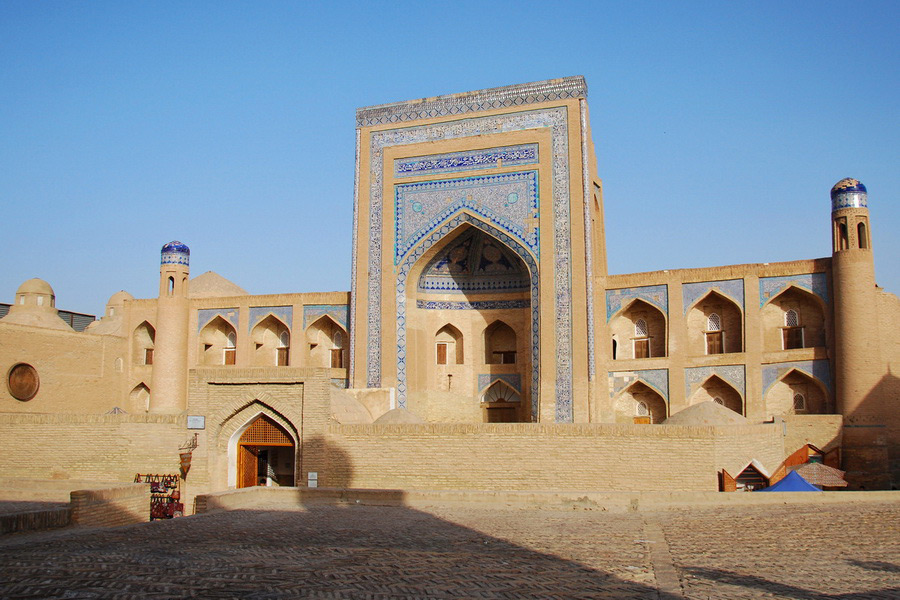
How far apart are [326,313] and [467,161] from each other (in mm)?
4585

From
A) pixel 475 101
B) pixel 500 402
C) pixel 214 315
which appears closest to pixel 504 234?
pixel 475 101

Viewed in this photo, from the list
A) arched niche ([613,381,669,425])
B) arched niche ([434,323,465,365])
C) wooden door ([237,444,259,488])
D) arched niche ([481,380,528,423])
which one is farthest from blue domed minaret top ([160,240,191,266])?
arched niche ([613,381,669,425])

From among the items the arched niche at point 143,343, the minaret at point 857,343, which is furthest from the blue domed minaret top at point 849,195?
the arched niche at point 143,343

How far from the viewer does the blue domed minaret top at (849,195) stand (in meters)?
14.9

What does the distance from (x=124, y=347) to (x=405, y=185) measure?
7.94 m

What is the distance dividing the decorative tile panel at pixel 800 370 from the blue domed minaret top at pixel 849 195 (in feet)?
8.78

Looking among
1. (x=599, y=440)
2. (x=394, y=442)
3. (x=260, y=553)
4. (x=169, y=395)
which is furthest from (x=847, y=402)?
(x=169, y=395)

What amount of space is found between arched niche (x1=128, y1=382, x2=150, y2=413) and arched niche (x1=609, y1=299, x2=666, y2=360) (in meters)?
10.9

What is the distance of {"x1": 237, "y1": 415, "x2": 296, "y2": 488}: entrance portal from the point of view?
11633mm

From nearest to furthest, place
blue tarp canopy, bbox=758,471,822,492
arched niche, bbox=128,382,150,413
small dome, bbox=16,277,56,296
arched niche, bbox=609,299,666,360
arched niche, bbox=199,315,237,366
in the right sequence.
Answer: blue tarp canopy, bbox=758,471,822,492
arched niche, bbox=609,299,666,360
arched niche, bbox=199,315,237,366
arched niche, bbox=128,382,150,413
small dome, bbox=16,277,56,296

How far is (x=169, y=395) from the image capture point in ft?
61.3

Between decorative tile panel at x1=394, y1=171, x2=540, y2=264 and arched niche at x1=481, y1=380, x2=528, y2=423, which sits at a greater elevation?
decorative tile panel at x1=394, y1=171, x2=540, y2=264

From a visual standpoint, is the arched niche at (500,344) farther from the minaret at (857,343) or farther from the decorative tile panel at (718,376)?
the minaret at (857,343)

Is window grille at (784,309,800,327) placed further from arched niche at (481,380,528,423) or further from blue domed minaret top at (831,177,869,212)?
arched niche at (481,380,528,423)
